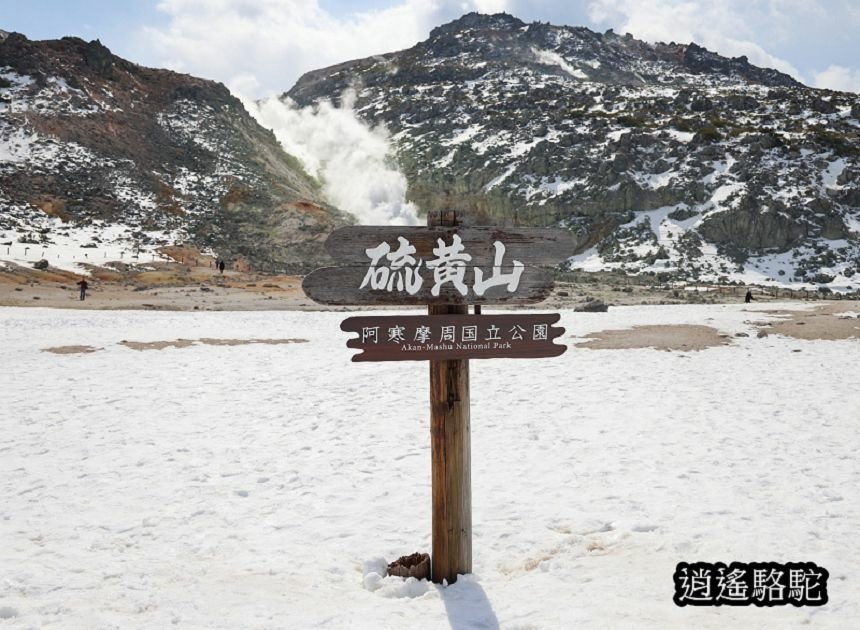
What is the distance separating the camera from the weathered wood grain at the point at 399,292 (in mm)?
4305

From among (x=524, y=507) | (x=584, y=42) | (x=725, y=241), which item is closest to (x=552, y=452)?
(x=524, y=507)

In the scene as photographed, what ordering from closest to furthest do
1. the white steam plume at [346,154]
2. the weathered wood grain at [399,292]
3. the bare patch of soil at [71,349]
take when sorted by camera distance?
the weathered wood grain at [399,292]
the bare patch of soil at [71,349]
the white steam plume at [346,154]

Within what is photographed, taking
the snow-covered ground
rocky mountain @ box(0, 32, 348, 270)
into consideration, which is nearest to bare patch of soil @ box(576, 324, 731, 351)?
the snow-covered ground

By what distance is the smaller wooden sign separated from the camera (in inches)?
170

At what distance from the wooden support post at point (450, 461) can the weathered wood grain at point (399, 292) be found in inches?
5.0

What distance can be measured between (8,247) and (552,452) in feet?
159

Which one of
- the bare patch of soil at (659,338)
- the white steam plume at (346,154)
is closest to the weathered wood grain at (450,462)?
the bare patch of soil at (659,338)

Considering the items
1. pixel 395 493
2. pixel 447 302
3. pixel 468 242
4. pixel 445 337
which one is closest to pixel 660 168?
pixel 395 493

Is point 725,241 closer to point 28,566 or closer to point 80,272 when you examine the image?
point 80,272

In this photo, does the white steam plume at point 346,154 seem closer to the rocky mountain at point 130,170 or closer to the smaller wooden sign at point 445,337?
the rocky mountain at point 130,170

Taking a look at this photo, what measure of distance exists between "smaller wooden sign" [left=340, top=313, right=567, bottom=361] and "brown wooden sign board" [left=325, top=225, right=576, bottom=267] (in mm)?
447

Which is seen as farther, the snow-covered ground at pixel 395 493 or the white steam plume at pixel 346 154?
the white steam plume at pixel 346 154

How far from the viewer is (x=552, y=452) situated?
25.8 ft

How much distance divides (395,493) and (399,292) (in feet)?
10.2
